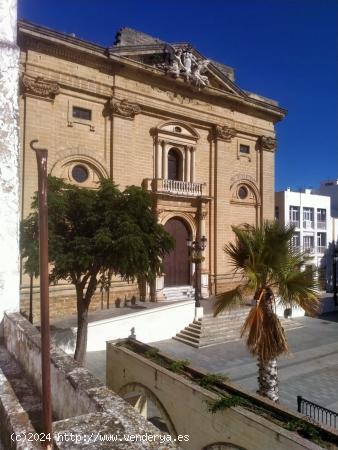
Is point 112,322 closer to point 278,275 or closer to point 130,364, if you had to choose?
point 130,364

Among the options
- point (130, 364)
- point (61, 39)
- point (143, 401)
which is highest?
point (61, 39)

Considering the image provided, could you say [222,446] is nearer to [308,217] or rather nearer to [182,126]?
[182,126]

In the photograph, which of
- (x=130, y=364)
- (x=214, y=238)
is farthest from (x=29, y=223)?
(x=214, y=238)

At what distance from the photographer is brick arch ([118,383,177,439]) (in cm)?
699

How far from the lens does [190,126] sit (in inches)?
808

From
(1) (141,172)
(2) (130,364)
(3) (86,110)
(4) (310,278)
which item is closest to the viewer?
(4) (310,278)

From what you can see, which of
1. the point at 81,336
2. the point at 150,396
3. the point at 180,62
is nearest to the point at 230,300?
the point at 150,396

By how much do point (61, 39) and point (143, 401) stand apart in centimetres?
1452

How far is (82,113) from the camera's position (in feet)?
56.5

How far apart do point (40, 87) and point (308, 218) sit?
75.2ft

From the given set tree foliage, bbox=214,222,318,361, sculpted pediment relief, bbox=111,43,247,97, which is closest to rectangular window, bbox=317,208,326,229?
sculpted pediment relief, bbox=111,43,247,97

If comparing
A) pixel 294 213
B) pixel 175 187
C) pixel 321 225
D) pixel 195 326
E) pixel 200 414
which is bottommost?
pixel 195 326

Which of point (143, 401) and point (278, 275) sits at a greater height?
point (278, 275)

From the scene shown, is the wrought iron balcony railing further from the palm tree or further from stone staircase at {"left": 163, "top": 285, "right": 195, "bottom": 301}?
the palm tree
